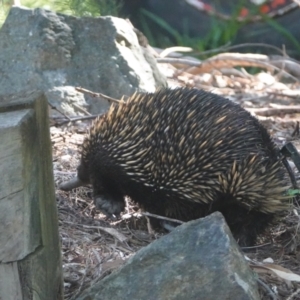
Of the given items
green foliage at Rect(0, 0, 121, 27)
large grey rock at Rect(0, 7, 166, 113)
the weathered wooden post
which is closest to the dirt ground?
large grey rock at Rect(0, 7, 166, 113)

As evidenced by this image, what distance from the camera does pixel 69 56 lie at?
20.2ft

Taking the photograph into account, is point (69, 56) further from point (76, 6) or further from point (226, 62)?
point (226, 62)

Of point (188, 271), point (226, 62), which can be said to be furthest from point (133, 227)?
point (226, 62)

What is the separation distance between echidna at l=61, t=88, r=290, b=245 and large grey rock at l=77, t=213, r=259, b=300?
58.7 inches

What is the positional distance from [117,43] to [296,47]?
4203mm

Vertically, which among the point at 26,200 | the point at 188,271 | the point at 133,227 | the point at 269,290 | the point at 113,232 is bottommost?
the point at 133,227

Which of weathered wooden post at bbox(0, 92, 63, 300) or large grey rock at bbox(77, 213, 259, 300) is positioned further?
large grey rock at bbox(77, 213, 259, 300)

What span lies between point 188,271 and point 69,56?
156 inches

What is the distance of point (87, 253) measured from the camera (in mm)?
3459

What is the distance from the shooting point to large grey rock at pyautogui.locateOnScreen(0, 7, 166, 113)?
6.02 metres

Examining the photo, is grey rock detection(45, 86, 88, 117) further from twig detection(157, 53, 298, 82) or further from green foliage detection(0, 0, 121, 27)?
twig detection(157, 53, 298, 82)

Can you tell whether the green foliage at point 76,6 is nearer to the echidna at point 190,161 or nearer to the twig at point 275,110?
the twig at point 275,110

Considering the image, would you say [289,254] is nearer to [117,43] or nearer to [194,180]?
[194,180]

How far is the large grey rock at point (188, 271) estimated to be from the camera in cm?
243
